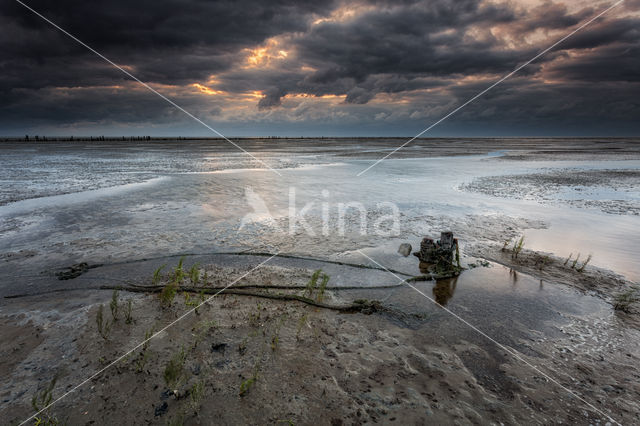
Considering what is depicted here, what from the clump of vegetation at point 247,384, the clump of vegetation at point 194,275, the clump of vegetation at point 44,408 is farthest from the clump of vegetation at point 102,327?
the clump of vegetation at point 247,384

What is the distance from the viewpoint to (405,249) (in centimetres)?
823

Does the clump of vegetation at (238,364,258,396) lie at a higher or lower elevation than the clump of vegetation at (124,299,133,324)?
lower

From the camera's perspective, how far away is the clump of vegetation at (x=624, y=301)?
5.51m

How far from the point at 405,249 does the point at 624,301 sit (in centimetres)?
435

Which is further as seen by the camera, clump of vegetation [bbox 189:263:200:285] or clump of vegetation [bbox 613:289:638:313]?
clump of vegetation [bbox 189:263:200:285]

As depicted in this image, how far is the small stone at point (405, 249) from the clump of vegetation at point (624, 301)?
162 inches

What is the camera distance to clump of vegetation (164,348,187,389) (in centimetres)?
362

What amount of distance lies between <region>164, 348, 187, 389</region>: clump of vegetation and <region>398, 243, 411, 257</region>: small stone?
5.87 metres

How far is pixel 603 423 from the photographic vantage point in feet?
10.8

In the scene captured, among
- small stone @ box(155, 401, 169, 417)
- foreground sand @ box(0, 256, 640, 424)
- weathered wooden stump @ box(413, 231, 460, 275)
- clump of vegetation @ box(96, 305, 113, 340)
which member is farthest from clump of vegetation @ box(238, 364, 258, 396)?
weathered wooden stump @ box(413, 231, 460, 275)

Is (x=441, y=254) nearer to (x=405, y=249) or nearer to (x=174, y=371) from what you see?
(x=405, y=249)

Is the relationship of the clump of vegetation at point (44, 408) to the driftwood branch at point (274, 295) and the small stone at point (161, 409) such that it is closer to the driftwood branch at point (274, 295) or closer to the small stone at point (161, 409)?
the small stone at point (161, 409)

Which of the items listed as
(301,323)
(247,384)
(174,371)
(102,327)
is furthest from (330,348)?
(102,327)

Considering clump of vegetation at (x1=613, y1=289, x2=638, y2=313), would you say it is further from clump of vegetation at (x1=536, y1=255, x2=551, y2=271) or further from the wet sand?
clump of vegetation at (x1=536, y1=255, x2=551, y2=271)
